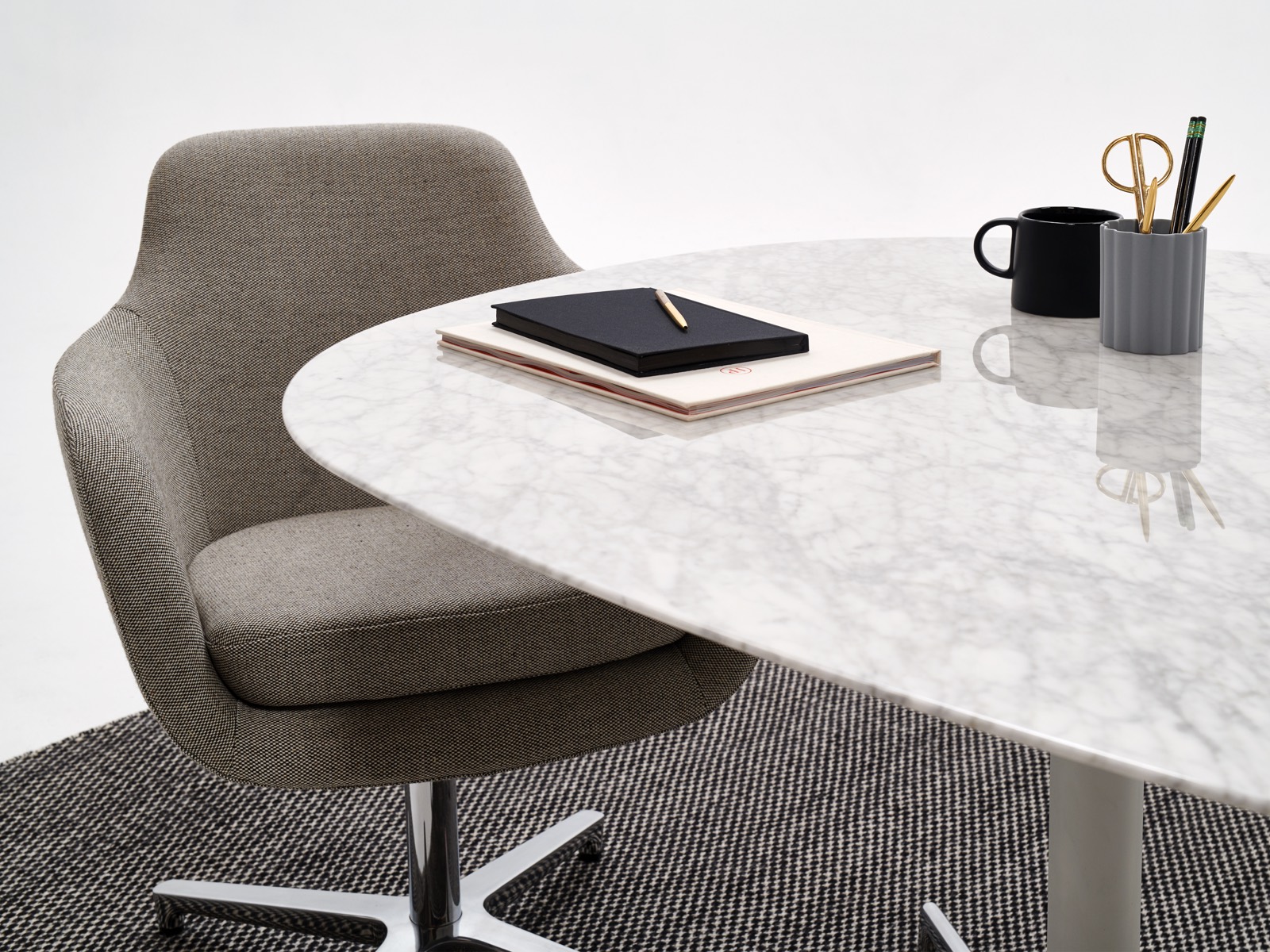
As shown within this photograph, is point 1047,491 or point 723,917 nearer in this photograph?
point 1047,491

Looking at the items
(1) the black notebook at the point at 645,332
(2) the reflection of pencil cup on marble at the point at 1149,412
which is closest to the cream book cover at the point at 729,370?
(1) the black notebook at the point at 645,332

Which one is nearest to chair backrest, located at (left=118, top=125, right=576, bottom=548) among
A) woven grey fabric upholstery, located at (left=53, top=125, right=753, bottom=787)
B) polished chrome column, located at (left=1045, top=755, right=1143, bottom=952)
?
woven grey fabric upholstery, located at (left=53, top=125, right=753, bottom=787)

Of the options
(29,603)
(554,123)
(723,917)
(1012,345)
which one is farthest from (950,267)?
(554,123)

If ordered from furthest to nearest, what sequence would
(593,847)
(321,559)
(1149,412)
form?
(593,847), (321,559), (1149,412)

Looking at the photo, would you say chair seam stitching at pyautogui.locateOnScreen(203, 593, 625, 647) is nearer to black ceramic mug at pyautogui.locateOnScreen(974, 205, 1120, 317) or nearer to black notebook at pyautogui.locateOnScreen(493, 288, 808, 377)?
black notebook at pyautogui.locateOnScreen(493, 288, 808, 377)

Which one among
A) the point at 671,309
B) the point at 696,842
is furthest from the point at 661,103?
the point at 671,309

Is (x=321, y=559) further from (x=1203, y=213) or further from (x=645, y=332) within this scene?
(x=1203, y=213)

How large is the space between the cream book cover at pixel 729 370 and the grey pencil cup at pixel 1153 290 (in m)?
0.15

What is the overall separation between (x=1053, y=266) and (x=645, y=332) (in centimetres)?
39

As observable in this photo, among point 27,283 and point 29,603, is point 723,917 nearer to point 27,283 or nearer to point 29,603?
point 29,603

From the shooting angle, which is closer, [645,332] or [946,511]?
[946,511]

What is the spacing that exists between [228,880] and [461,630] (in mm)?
720

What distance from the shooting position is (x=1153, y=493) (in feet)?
2.23

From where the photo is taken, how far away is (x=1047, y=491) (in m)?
0.68
